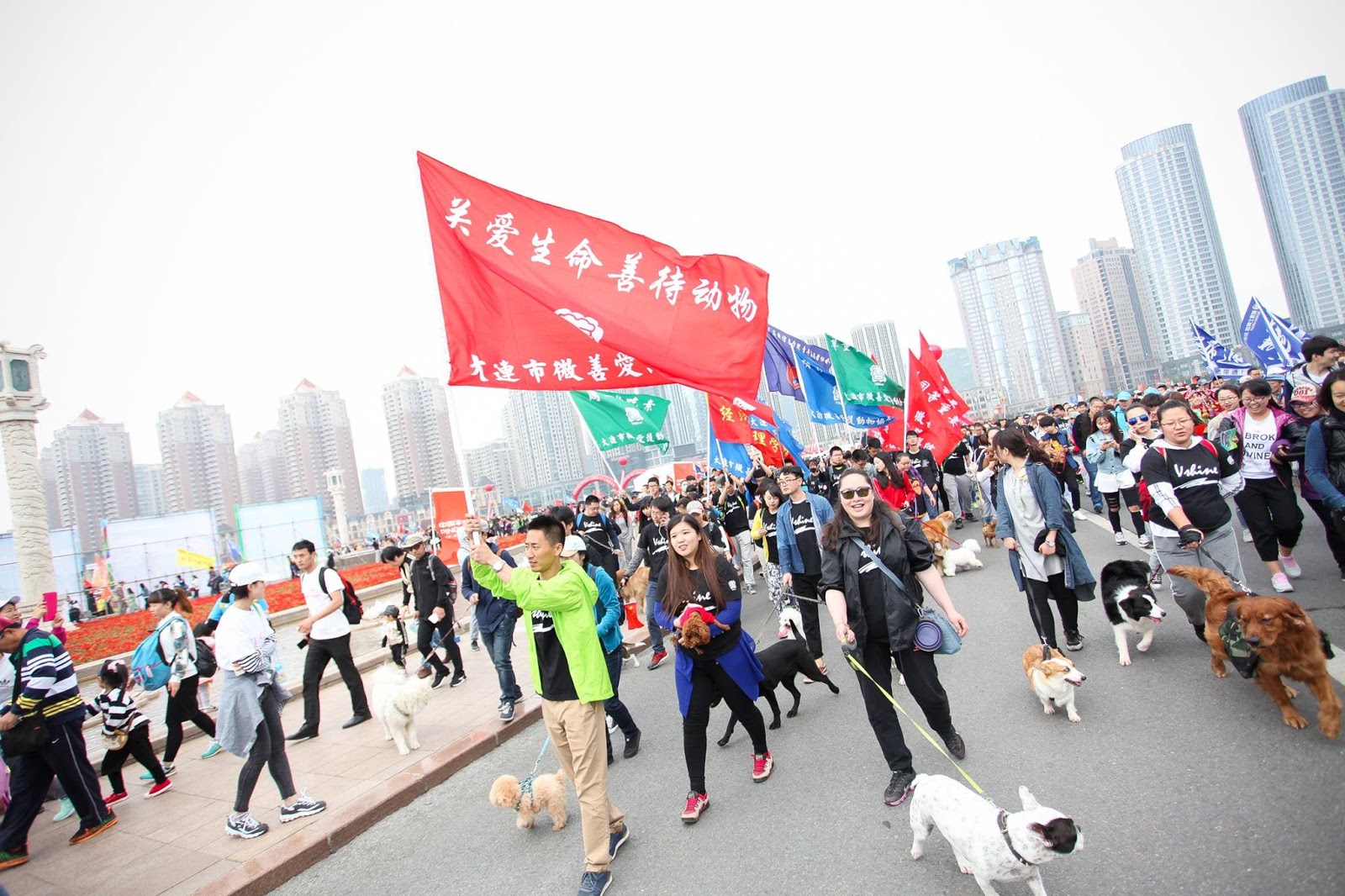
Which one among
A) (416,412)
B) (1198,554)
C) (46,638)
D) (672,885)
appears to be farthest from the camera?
(416,412)

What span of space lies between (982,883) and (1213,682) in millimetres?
2695

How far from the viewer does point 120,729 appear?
5.80 metres

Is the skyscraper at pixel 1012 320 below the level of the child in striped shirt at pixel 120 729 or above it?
above

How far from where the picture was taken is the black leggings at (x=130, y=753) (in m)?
5.91

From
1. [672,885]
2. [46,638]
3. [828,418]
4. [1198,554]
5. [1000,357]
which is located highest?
[1000,357]

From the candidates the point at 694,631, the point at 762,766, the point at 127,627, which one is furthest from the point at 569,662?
the point at 127,627

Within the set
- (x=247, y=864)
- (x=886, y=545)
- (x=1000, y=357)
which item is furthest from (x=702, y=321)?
(x=1000, y=357)

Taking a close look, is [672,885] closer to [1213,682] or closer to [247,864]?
[247,864]

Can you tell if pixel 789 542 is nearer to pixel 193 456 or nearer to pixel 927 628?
pixel 927 628

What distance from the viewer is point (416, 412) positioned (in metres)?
106

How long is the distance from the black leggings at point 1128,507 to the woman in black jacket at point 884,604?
11.0 ft

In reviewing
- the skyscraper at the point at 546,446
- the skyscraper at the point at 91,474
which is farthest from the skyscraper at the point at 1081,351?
the skyscraper at the point at 91,474

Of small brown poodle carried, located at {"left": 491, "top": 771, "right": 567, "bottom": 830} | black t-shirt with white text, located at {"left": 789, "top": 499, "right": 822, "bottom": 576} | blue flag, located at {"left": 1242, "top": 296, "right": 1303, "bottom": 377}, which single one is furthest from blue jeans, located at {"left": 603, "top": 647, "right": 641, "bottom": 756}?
blue flag, located at {"left": 1242, "top": 296, "right": 1303, "bottom": 377}

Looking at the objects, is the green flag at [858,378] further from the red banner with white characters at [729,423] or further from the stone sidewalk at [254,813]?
the stone sidewalk at [254,813]
